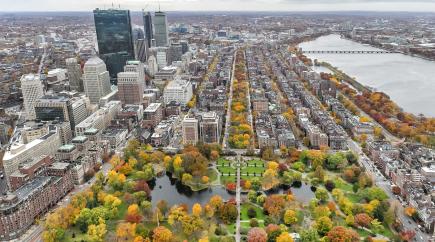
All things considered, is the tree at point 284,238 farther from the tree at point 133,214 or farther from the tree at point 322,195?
the tree at point 133,214

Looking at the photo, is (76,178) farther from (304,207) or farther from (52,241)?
(304,207)

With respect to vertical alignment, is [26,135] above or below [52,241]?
above

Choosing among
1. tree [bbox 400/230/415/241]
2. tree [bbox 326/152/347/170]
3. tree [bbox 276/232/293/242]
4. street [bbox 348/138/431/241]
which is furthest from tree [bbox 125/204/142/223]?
street [bbox 348/138/431/241]

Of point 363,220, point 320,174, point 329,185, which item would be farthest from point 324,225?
point 320,174

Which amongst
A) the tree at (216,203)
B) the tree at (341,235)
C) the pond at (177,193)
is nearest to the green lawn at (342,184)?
the tree at (341,235)

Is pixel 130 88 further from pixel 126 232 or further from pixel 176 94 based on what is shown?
pixel 126 232

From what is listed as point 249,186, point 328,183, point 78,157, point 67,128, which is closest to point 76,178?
point 78,157
